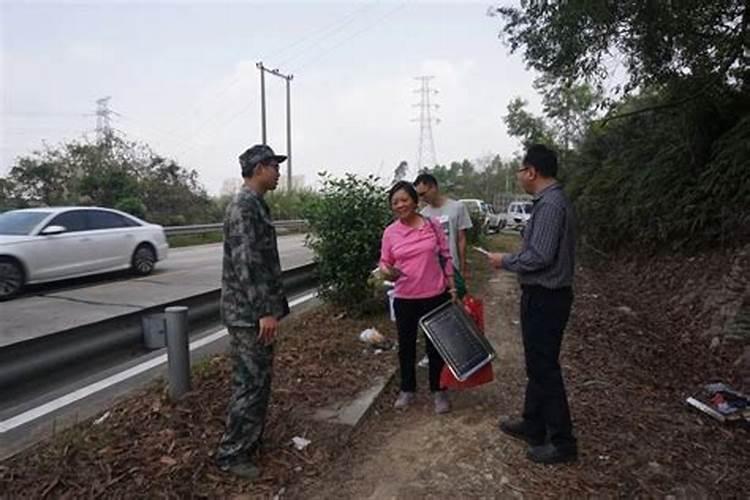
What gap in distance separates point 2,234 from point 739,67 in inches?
479

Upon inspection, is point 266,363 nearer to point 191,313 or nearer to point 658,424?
point 191,313

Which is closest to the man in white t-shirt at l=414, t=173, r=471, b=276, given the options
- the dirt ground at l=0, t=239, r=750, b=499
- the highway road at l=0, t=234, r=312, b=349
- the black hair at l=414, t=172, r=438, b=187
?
the black hair at l=414, t=172, r=438, b=187

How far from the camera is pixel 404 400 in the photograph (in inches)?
162

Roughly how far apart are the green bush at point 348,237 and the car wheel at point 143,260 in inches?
244

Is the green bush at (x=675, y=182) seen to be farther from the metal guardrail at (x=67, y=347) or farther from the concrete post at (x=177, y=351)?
the metal guardrail at (x=67, y=347)

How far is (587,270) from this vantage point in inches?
509

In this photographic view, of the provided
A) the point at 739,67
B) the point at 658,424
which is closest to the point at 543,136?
the point at 739,67

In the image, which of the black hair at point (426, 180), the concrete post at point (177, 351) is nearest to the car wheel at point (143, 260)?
the black hair at point (426, 180)

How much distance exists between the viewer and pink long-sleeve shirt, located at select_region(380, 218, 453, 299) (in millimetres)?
3912

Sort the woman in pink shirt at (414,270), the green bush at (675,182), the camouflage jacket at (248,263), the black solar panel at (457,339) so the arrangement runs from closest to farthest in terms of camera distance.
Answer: the camouflage jacket at (248,263)
the black solar panel at (457,339)
the woman in pink shirt at (414,270)
the green bush at (675,182)

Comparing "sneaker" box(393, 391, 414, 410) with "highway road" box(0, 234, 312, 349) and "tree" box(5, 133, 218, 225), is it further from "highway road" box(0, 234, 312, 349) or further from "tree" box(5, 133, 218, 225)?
"tree" box(5, 133, 218, 225)

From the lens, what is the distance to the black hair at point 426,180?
487 centimetres

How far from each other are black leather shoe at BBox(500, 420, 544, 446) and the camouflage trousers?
1571mm

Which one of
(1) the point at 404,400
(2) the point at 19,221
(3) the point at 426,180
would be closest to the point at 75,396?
(1) the point at 404,400
